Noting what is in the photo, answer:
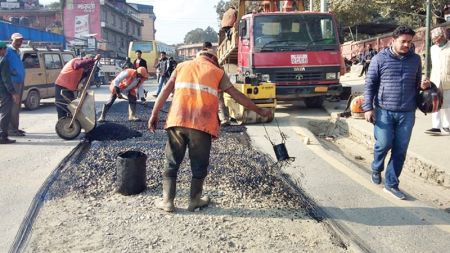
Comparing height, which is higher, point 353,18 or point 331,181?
point 353,18

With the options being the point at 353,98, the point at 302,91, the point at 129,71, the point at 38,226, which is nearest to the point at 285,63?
the point at 302,91

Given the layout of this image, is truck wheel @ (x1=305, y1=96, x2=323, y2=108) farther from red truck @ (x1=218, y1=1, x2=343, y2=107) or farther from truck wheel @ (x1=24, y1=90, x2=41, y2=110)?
truck wheel @ (x1=24, y1=90, x2=41, y2=110)

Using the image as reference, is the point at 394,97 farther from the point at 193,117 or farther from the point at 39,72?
the point at 39,72

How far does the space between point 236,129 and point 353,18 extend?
17916 millimetres

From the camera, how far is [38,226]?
13.6ft

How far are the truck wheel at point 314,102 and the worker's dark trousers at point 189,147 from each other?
26.7 ft

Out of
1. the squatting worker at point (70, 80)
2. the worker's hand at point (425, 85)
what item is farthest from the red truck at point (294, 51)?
the worker's hand at point (425, 85)

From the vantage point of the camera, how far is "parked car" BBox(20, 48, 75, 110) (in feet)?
44.9

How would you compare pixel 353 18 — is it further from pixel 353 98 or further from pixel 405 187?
pixel 405 187

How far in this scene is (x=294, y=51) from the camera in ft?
35.6

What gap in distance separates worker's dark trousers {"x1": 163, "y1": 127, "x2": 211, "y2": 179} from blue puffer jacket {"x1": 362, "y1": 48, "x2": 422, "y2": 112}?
204 cm

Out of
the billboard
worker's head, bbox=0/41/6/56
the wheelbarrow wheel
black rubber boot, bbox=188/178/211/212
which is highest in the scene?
the billboard

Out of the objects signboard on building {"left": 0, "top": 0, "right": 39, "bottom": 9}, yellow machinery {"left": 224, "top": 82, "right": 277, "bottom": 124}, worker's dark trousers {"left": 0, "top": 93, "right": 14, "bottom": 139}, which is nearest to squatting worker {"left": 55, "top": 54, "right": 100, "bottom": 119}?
worker's dark trousers {"left": 0, "top": 93, "right": 14, "bottom": 139}

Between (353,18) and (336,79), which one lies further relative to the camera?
(353,18)
